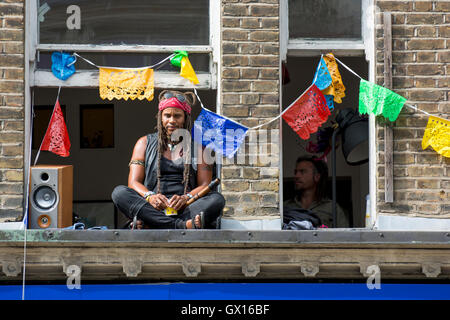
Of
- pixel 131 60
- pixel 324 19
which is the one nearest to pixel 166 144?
pixel 131 60

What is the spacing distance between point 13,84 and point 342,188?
5068 millimetres

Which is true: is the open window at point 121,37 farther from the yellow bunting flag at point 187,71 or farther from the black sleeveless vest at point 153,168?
the black sleeveless vest at point 153,168

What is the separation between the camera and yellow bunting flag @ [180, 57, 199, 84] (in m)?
6.75

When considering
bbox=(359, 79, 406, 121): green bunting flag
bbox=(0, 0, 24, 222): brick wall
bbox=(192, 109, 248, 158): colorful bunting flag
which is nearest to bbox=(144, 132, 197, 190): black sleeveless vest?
bbox=(192, 109, 248, 158): colorful bunting flag

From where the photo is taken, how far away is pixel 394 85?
6.73 meters

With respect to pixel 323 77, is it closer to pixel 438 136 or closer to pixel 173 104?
pixel 438 136

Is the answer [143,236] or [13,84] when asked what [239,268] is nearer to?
[143,236]

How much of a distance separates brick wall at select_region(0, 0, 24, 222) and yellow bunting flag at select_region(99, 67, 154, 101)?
2.22 ft

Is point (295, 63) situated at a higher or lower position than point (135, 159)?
higher

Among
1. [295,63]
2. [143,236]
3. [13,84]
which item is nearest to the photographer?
[143,236]

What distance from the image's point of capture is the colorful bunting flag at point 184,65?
6.75 m

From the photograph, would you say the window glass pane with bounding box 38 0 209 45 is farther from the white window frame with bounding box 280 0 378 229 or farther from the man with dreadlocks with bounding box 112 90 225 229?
the white window frame with bounding box 280 0 378 229

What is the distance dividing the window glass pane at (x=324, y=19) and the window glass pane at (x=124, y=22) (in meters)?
0.77
